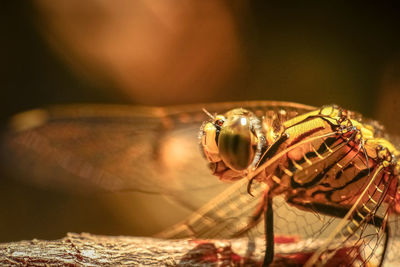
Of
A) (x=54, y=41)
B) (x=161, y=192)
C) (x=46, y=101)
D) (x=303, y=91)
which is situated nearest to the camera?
(x=161, y=192)

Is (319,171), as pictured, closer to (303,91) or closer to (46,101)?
(303,91)

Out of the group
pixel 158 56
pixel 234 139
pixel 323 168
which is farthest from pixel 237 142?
pixel 158 56

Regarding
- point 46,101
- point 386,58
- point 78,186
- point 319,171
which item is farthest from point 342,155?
point 46,101

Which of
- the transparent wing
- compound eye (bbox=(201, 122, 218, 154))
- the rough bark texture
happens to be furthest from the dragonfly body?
the transparent wing

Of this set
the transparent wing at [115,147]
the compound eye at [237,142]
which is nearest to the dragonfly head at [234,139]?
the compound eye at [237,142]

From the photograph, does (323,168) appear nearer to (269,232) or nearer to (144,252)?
(269,232)

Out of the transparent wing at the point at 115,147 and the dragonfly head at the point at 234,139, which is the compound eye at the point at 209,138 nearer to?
the dragonfly head at the point at 234,139
